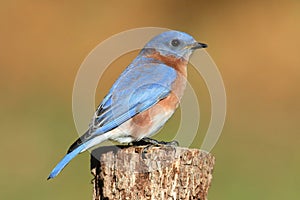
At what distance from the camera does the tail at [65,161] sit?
22.7 feet

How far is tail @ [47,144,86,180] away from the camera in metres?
6.91

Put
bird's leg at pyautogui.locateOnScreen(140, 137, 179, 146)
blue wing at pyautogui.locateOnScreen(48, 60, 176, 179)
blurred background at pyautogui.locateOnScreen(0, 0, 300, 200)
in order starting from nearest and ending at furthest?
bird's leg at pyautogui.locateOnScreen(140, 137, 179, 146)
blue wing at pyautogui.locateOnScreen(48, 60, 176, 179)
blurred background at pyautogui.locateOnScreen(0, 0, 300, 200)

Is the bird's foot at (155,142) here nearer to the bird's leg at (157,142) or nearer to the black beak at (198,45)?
the bird's leg at (157,142)

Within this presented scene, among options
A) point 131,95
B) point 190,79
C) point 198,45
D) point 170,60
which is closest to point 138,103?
point 131,95

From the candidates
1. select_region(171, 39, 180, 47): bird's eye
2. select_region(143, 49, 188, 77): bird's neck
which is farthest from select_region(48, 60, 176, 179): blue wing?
select_region(171, 39, 180, 47): bird's eye

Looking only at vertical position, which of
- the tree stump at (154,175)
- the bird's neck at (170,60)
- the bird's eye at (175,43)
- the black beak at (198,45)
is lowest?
the tree stump at (154,175)

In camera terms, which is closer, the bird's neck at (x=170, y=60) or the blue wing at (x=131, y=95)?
the blue wing at (x=131, y=95)

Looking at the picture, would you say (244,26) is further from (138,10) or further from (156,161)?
Answer: (156,161)

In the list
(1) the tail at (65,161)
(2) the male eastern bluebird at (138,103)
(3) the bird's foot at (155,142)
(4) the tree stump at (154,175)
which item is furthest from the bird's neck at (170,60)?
(4) the tree stump at (154,175)

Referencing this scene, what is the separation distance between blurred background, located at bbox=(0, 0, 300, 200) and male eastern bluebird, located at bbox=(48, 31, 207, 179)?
309 cm

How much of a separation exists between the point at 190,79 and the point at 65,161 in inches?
305

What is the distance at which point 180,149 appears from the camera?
6.48 metres

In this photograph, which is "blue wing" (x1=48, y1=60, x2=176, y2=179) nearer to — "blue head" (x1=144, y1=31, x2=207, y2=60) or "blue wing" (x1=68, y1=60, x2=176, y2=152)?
"blue wing" (x1=68, y1=60, x2=176, y2=152)

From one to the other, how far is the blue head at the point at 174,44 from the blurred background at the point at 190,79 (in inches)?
116
